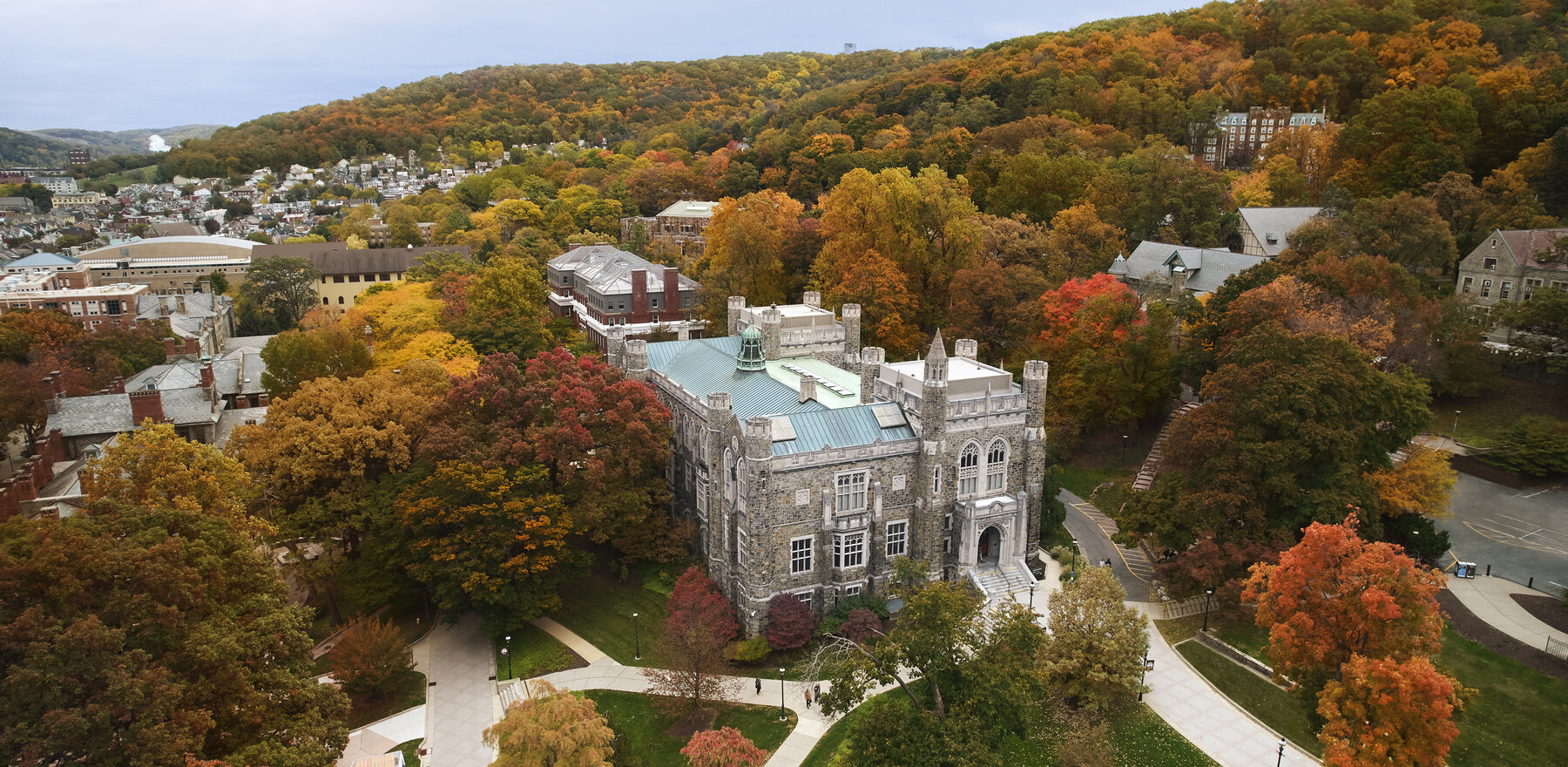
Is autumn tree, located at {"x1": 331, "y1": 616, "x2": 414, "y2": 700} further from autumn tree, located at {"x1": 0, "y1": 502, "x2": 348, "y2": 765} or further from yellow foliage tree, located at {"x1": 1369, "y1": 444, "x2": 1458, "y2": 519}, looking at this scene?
yellow foliage tree, located at {"x1": 1369, "y1": 444, "x2": 1458, "y2": 519}

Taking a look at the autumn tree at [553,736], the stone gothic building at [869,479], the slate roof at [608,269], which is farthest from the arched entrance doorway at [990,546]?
the slate roof at [608,269]

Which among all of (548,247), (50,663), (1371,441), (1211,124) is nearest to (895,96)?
(1211,124)

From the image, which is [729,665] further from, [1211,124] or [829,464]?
[1211,124]

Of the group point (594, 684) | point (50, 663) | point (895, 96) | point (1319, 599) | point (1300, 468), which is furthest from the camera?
point (895, 96)

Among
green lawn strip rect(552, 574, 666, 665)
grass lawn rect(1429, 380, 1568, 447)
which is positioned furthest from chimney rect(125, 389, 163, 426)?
grass lawn rect(1429, 380, 1568, 447)

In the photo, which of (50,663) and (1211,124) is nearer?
(50,663)

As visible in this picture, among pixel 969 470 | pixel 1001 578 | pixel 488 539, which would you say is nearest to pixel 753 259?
pixel 969 470

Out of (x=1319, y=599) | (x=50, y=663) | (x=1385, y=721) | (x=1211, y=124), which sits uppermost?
(x=1211, y=124)
